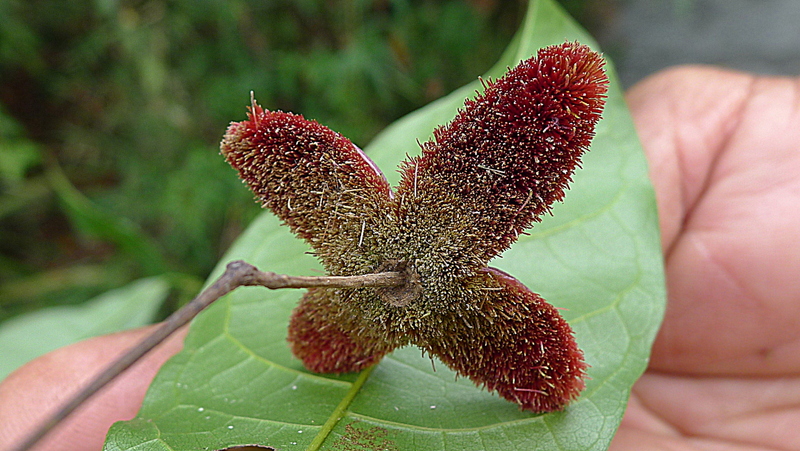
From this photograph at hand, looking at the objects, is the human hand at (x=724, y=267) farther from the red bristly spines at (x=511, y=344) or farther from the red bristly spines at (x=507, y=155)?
the red bristly spines at (x=507, y=155)

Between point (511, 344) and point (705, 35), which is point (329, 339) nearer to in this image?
point (511, 344)

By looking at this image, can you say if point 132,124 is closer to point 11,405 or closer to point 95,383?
point 11,405

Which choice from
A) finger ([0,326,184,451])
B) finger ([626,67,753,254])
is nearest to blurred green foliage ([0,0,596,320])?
finger ([0,326,184,451])

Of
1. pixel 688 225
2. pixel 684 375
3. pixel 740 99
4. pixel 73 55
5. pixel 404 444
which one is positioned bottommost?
pixel 684 375

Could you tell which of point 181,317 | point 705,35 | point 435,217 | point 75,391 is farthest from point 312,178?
point 705,35

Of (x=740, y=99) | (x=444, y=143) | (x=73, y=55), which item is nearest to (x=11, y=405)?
(x=444, y=143)

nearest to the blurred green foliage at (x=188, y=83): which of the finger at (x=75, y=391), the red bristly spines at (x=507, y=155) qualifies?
Result: the finger at (x=75, y=391)

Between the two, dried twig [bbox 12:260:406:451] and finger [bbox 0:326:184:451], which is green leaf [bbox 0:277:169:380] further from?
dried twig [bbox 12:260:406:451]

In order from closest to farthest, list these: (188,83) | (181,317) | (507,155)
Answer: (181,317), (507,155), (188,83)
